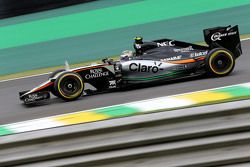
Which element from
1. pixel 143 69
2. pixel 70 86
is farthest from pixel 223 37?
pixel 70 86

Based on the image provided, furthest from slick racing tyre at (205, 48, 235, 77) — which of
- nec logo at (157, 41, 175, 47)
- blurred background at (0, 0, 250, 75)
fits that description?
blurred background at (0, 0, 250, 75)

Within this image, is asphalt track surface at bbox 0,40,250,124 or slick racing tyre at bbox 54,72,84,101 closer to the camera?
asphalt track surface at bbox 0,40,250,124

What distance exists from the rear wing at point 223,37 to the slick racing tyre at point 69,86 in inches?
87.2

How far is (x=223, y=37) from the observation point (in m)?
7.98

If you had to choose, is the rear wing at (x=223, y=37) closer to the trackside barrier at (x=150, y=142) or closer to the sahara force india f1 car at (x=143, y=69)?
the sahara force india f1 car at (x=143, y=69)

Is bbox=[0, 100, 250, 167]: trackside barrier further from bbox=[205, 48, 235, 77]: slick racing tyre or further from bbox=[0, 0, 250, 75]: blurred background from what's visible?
bbox=[0, 0, 250, 75]: blurred background

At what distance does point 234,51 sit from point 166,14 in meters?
7.61

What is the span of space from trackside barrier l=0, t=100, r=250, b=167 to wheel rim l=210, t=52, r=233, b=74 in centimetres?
380

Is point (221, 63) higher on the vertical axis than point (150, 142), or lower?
higher

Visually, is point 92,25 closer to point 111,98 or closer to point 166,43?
point 166,43

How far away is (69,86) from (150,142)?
3904mm

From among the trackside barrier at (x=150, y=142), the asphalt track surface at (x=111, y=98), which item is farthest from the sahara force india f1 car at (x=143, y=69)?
the trackside barrier at (x=150, y=142)

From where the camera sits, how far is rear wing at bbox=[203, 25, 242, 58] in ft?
26.0

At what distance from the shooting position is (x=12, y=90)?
9.63 meters
